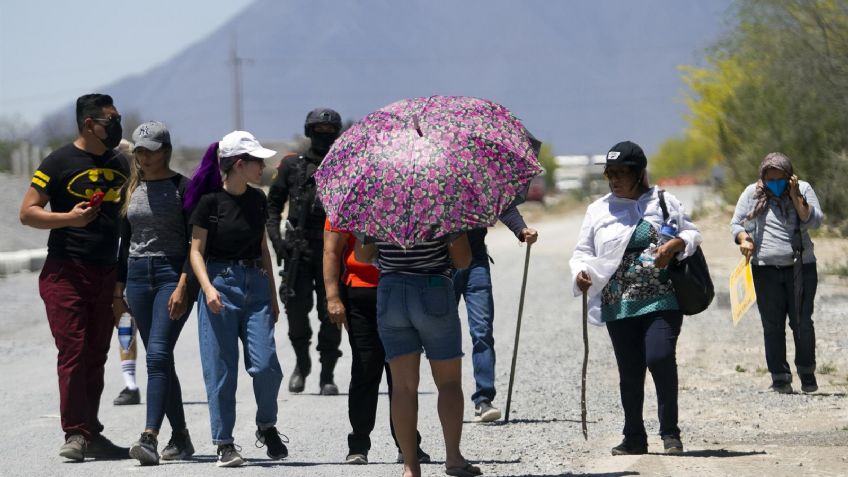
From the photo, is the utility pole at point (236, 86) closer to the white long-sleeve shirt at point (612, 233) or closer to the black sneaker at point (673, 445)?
the white long-sleeve shirt at point (612, 233)

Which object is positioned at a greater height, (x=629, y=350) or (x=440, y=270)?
(x=440, y=270)

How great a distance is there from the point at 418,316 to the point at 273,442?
1.82m

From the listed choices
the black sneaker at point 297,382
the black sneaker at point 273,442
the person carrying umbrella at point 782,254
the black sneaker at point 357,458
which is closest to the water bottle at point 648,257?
the black sneaker at point 357,458

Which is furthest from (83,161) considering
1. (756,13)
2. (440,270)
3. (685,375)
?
(756,13)

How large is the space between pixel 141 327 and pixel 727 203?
32274mm

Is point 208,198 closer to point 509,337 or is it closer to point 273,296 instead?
point 273,296

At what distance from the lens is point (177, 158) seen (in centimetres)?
7250

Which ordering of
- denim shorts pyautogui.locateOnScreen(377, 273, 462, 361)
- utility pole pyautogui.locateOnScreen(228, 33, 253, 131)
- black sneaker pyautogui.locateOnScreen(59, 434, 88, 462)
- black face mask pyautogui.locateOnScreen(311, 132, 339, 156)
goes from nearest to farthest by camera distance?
denim shorts pyautogui.locateOnScreen(377, 273, 462, 361) < black sneaker pyautogui.locateOnScreen(59, 434, 88, 462) < black face mask pyautogui.locateOnScreen(311, 132, 339, 156) < utility pole pyautogui.locateOnScreen(228, 33, 253, 131)

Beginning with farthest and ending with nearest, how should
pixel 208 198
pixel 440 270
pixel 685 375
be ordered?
pixel 685 375 < pixel 208 198 < pixel 440 270

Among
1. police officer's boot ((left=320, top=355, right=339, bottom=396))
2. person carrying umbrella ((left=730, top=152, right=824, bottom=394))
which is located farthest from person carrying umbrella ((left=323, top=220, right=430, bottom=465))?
person carrying umbrella ((left=730, top=152, right=824, bottom=394))

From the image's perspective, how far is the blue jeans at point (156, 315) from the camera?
8992mm

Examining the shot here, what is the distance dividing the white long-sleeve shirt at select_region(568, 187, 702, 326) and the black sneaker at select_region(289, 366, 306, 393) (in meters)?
4.43

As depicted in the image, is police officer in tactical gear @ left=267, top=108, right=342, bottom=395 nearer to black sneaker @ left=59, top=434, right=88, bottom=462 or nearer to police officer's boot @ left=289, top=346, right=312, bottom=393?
police officer's boot @ left=289, top=346, right=312, bottom=393

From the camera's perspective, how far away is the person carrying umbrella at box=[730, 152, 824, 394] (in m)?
12.0
